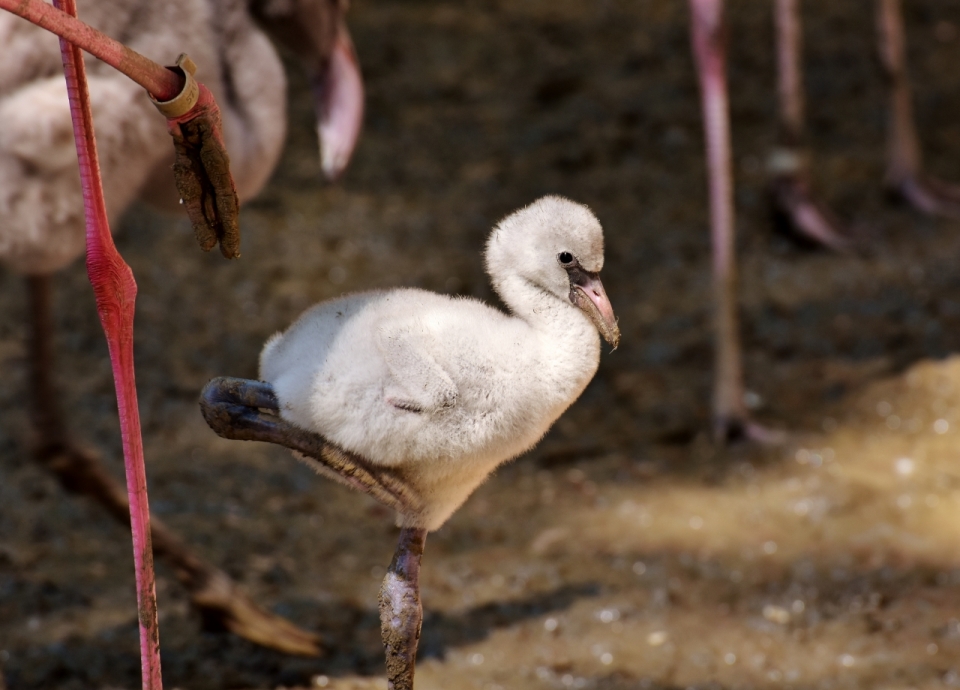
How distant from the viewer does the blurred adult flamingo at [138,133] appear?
6.61 ft

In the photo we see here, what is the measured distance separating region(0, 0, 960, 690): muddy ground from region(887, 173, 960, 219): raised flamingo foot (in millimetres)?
51

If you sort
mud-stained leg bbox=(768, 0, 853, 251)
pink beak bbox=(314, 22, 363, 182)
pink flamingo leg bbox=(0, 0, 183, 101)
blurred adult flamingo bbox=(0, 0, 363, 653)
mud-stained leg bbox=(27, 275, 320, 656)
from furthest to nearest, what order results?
mud-stained leg bbox=(768, 0, 853, 251) → pink beak bbox=(314, 22, 363, 182) → mud-stained leg bbox=(27, 275, 320, 656) → blurred adult flamingo bbox=(0, 0, 363, 653) → pink flamingo leg bbox=(0, 0, 183, 101)

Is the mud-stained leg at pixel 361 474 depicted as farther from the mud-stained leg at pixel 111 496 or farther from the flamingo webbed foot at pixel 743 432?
the flamingo webbed foot at pixel 743 432

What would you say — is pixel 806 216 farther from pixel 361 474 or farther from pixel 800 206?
pixel 361 474

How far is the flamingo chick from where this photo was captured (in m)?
1.48

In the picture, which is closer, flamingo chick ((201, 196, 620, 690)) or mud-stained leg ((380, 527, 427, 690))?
flamingo chick ((201, 196, 620, 690))

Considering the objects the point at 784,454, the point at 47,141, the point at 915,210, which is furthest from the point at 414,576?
the point at 915,210

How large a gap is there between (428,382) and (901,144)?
10.3 feet

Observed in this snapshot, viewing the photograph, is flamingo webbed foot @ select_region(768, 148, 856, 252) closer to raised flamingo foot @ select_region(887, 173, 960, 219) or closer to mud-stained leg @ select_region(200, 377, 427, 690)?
raised flamingo foot @ select_region(887, 173, 960, 219)

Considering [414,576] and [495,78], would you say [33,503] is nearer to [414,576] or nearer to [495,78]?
[414,576]

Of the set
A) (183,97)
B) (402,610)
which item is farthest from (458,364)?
(183,97)

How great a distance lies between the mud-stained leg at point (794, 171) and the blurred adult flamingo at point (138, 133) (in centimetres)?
179

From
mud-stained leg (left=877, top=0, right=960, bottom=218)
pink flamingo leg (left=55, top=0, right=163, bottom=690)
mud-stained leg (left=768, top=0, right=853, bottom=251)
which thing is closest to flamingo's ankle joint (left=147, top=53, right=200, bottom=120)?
pink flamingo leg (left=55, top=0, right=163, bottom=690)

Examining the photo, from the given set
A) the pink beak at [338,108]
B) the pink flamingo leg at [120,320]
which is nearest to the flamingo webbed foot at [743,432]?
the pink beak at [338,108]
